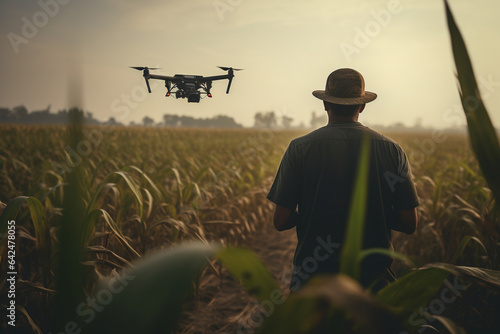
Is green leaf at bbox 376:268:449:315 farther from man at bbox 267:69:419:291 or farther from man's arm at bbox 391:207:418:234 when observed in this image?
man's arm at bbox 391:207:418:234

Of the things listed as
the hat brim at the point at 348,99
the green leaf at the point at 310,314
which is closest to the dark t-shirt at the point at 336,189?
the hat brim at the point at 348,99

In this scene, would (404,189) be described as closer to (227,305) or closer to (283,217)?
(283,217)

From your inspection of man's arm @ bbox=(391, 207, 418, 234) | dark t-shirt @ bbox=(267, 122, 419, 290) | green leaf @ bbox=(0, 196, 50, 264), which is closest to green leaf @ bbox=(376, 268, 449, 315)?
dark t-shirt @ bbox=(267, 122, 419, 290)

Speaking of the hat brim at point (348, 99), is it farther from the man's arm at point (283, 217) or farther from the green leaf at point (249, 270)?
the green leaf at point (249, 270)

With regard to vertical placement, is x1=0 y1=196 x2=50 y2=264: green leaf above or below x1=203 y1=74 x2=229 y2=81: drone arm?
below

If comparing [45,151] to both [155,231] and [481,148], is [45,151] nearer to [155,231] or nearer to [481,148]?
[155,231]

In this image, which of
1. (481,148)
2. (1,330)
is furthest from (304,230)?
(1,330)

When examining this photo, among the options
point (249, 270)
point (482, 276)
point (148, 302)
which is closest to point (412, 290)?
point (482, 276)
